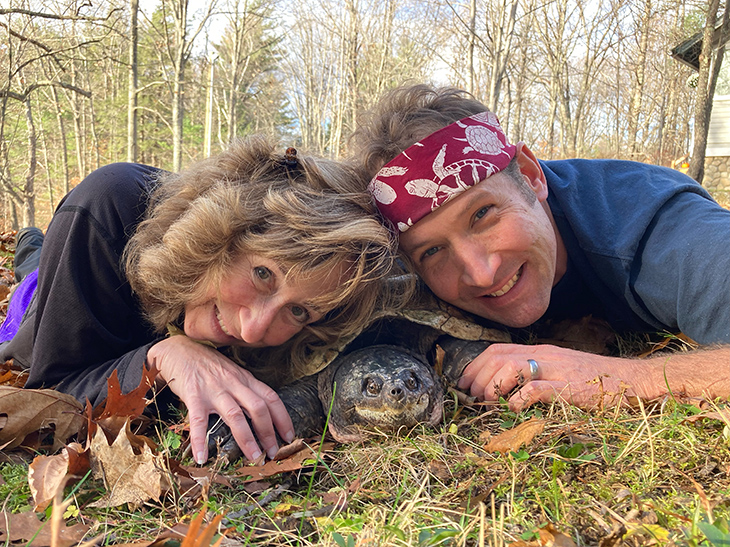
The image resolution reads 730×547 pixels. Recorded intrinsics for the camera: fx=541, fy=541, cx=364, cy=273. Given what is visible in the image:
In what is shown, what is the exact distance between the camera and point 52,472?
166 centimetres

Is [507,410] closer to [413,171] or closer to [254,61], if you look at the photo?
[413,171]

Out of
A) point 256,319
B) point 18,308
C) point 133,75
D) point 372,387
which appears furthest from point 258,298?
point 133,75

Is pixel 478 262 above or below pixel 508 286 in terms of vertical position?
above

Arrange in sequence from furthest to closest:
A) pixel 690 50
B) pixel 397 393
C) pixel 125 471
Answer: pixel 690 50 → pixel 397 393 → pixel 125 471

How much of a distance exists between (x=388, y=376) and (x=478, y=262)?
0.68 m

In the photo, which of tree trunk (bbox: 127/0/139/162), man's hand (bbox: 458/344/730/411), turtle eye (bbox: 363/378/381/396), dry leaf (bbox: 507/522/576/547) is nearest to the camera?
dry leaf (bbox: 507/522/576/547)

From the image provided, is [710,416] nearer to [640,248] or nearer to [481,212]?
[640,248]

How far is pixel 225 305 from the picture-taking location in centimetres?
219

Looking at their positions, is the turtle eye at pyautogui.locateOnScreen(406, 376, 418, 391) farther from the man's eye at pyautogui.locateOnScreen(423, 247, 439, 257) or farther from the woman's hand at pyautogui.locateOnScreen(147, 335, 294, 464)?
the man's eye at pyautogui.locateOnScreen(423, 247, 439, 257)

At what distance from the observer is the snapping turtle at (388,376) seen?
6.78 feet

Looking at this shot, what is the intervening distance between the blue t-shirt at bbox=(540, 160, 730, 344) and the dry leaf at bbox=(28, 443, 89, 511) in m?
2.25

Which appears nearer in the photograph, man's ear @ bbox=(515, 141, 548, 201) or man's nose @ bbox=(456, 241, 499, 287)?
man's nose @ bbox=(456, 241, 499, 287)

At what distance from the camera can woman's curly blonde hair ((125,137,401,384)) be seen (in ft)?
7.03

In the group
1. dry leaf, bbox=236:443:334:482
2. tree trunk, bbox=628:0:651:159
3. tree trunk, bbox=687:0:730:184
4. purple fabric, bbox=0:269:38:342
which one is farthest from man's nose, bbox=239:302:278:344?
tree trunk, bbox=628:0:651:159
